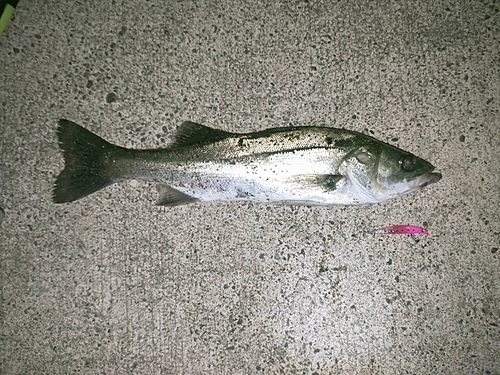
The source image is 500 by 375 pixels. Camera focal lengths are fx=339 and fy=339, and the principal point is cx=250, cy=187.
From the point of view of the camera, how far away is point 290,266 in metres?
2.38

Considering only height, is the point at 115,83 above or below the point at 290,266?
above

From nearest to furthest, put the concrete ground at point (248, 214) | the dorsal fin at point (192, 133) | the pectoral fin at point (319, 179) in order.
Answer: the pectoral fin at point (319, 179), the dorsal fin at point (192, 133), the concrete ground at point (248, 214)

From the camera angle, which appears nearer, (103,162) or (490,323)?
(103,162)

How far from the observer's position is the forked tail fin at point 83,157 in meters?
2.19

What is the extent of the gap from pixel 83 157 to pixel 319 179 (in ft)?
5.00

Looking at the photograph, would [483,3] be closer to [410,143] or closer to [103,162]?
[410,143]

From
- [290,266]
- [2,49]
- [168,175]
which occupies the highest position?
[2,49]

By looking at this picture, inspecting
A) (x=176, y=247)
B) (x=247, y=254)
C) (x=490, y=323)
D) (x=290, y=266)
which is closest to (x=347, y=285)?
(x=290, y=266)

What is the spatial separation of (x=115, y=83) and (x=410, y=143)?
7.11ft

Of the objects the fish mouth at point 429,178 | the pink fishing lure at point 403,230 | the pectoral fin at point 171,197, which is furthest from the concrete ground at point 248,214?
the fish mouth at point 429,178

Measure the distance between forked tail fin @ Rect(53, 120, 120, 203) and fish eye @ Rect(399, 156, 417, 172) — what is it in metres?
1.80

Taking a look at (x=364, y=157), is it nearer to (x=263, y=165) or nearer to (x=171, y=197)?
(x=263, y=165)

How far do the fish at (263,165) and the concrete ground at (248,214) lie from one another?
0.82ft

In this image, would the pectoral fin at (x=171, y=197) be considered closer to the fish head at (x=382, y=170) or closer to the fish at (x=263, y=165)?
the fish at (x=263, y=165)
